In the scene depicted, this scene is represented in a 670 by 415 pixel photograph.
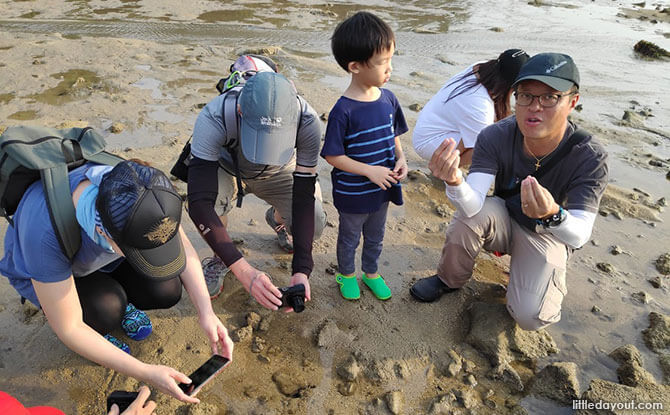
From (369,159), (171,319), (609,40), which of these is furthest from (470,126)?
(609,40)

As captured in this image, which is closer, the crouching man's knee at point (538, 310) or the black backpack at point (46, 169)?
the black backpack at point (46, 169)

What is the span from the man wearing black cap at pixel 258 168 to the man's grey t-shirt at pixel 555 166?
2.98 ft

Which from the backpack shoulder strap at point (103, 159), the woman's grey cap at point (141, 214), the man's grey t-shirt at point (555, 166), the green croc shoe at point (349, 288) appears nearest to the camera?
the woman's grey cap at point (141, 214)

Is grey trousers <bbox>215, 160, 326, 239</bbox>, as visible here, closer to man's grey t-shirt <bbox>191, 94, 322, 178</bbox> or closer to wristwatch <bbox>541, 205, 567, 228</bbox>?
man's grey t-shirt <bbox>191, 94, 322, 178</bbox>

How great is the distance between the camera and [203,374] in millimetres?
1749

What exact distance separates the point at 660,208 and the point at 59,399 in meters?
4.10

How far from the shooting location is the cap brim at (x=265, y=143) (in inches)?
72.8

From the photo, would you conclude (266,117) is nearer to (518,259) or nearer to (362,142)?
(362,142)

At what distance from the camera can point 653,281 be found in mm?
2744

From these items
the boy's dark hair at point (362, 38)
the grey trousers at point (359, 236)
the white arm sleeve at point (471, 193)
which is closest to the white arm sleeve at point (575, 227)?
the white arm sleeve at point (471, 193)

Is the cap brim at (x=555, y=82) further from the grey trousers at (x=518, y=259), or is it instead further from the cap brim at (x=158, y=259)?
the cap brim at (x=158, y=259)

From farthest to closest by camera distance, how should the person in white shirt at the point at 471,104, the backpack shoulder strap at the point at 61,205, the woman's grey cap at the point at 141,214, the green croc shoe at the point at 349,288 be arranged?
the person in white shirt at the point at 471,104, the green croc shoe at the point at 349,288, the backpack shoulder strap at the point at 61,205, the woman's grey cap at the point at 141,214

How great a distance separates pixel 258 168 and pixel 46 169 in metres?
1.10

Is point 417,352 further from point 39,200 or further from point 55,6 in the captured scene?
point 55,6
